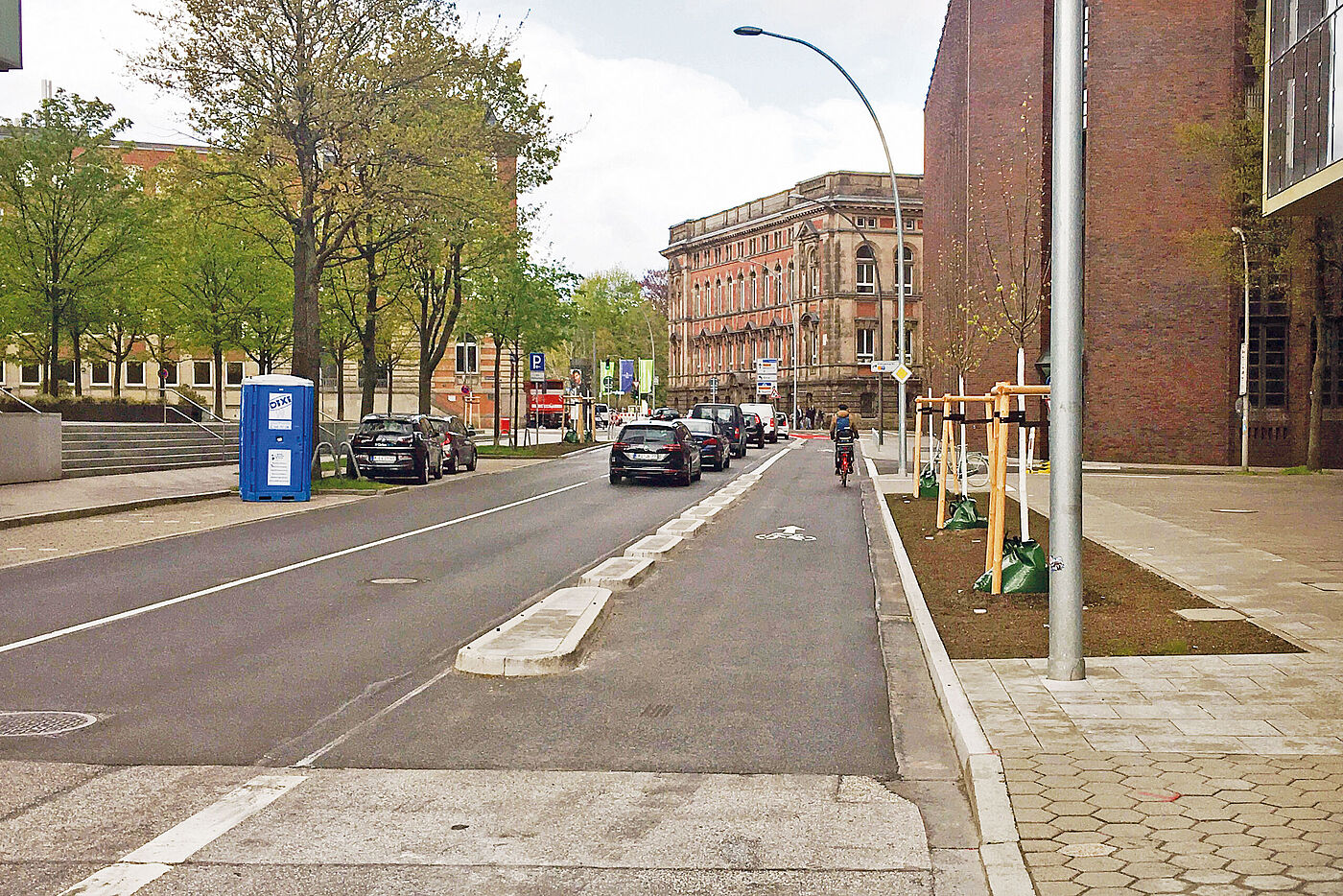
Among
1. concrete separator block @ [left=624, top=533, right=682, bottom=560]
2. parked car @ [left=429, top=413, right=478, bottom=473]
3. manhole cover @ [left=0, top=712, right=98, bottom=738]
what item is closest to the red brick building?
parked car @ [left=429, top=413, right=478, bottom=473]

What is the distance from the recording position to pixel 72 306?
42812mm

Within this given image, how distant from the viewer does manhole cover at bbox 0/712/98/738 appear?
7.63 meters

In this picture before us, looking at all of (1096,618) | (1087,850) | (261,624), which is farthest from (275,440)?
(1087,850)

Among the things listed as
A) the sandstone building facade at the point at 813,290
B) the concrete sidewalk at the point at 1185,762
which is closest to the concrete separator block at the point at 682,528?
the concrete sidewalk at the point at 1185,762

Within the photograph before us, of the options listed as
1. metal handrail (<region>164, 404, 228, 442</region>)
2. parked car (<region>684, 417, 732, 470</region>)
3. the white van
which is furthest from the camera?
the white van

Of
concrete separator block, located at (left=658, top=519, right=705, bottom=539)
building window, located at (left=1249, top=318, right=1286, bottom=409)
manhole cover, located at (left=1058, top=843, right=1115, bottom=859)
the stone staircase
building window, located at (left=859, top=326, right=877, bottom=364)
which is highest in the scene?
building window, located at (left=859, top=326, right=877, bottom=364)

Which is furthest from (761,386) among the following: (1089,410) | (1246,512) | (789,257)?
(1246,512)

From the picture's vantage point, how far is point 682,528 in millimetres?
20266

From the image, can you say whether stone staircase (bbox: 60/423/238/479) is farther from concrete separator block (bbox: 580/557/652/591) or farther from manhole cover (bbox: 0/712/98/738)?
manhole cover (bbox: 0/712/98/738)

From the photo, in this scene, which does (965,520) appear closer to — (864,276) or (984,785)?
(984,785)

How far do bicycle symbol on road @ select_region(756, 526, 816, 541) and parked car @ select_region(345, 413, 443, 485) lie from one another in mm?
14628

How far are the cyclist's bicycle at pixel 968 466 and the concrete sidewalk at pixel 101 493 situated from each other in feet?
46.0

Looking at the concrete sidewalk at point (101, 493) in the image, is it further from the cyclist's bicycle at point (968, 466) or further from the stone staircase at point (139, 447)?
the cyclist's bicycle at point (968, 466)

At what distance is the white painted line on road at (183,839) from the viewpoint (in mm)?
5105
